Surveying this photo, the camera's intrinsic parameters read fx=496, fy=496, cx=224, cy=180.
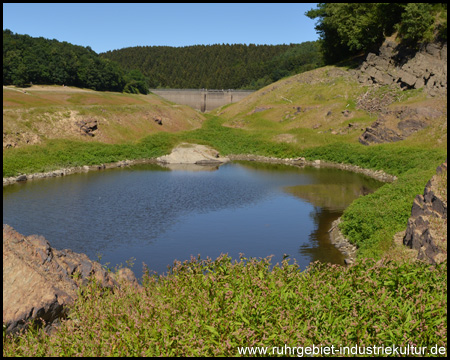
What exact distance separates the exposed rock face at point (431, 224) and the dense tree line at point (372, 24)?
60.0 meters

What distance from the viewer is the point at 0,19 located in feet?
41.7

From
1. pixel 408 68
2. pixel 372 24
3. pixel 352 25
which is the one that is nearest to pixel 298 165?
pixel 408 68

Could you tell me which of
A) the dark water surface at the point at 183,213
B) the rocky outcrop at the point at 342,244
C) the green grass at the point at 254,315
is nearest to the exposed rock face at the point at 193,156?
the dark water surface at the point at 183,213

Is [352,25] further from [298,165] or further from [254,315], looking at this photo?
[254,315]

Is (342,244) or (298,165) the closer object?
(342,244)

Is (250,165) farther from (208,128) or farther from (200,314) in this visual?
(200,314)

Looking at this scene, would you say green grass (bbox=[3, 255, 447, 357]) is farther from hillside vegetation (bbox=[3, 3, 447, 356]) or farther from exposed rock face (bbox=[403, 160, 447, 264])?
exposed rock face (bbox=[403, 160, 447, 264])

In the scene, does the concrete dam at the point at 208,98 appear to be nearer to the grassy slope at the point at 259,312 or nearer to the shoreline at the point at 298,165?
the shoreline at the point at 298,165

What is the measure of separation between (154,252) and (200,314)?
16243mm

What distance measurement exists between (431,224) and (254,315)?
42.9 ft

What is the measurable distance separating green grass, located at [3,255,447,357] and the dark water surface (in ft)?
35.5

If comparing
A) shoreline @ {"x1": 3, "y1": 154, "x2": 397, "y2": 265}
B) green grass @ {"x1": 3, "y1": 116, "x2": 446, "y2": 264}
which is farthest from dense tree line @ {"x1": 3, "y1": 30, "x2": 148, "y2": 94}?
shoreline @ {"x1": 3, "y1": 154, "x2": 397, "y2": 265}

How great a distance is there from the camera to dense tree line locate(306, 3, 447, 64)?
79.4 metres

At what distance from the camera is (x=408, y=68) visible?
270ft
